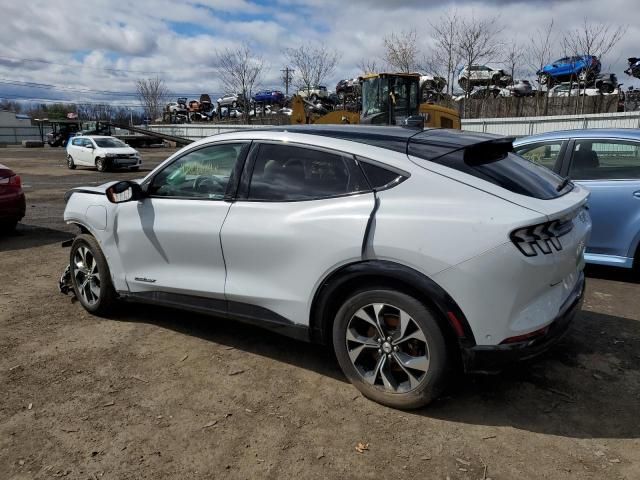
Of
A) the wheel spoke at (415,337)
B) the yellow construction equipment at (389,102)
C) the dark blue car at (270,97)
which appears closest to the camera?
the wheel spoke at (415,337)

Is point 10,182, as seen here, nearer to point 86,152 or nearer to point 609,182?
point 609,182

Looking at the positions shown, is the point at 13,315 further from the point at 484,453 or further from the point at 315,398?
the point at 484,453

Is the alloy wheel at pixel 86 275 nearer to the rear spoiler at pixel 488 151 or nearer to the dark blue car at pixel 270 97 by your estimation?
the rear spoiler at pixel 488 151

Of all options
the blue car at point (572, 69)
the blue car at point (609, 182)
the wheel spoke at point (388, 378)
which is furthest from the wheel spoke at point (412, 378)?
the blue car at point (572, 69)

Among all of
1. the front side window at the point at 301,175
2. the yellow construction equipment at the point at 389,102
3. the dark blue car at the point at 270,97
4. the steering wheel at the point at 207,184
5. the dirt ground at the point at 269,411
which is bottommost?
the dirt ground at the point at 269,411

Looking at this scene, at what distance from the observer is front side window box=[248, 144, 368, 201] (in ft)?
10.5

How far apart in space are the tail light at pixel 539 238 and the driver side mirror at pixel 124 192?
2.89 metres

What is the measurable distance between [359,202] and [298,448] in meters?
1.43

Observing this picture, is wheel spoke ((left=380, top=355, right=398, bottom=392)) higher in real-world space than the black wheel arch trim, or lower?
lower

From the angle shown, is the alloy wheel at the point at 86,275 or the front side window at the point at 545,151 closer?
the alloy wheel at the point at 86,275

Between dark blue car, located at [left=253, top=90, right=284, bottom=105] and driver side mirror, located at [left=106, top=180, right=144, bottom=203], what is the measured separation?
4265 cm

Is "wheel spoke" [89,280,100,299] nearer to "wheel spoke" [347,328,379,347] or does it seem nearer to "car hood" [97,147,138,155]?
"wheel spoke" [347,328,379,347]

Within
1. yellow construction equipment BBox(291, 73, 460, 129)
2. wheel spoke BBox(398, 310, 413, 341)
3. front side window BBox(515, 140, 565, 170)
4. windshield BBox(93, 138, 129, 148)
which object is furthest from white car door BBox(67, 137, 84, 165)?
wheel spoke BBox(398, 310, 413, 341)

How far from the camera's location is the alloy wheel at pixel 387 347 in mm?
2963
